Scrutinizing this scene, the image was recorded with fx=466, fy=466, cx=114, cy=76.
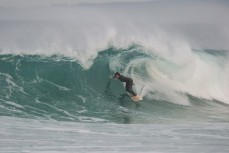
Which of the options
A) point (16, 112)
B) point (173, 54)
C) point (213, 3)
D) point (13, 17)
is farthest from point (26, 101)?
point (213, 3)

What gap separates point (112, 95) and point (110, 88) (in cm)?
44

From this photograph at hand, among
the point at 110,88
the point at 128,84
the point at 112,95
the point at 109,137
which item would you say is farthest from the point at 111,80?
the point at 109,137

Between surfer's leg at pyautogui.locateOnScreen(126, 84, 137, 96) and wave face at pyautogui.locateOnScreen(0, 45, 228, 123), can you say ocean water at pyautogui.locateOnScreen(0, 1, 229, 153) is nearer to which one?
wave face at pyautogui.locateOnScreen(0, 45, 228, 123)

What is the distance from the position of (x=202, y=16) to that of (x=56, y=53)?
18.4m

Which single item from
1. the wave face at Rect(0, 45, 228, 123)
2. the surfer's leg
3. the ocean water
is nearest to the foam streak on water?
the ocean water

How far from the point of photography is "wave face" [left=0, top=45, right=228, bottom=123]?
10.2 meters

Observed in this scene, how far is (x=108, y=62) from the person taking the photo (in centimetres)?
1292

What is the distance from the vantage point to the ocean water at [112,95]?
7844mm

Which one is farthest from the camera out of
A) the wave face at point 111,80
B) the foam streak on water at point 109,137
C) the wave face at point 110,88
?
the wave face at point 111,80

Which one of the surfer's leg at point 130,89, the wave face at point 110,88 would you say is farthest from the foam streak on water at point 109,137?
the surfer's leg at point 130,89

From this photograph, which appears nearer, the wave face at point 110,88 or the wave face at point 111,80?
the wave face at point 110,88

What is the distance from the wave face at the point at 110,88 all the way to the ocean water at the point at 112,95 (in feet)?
0.08

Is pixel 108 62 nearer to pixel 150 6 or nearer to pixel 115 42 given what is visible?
pixel 115 42

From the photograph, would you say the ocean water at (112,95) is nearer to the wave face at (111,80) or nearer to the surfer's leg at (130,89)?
the wave face at (111,80)
